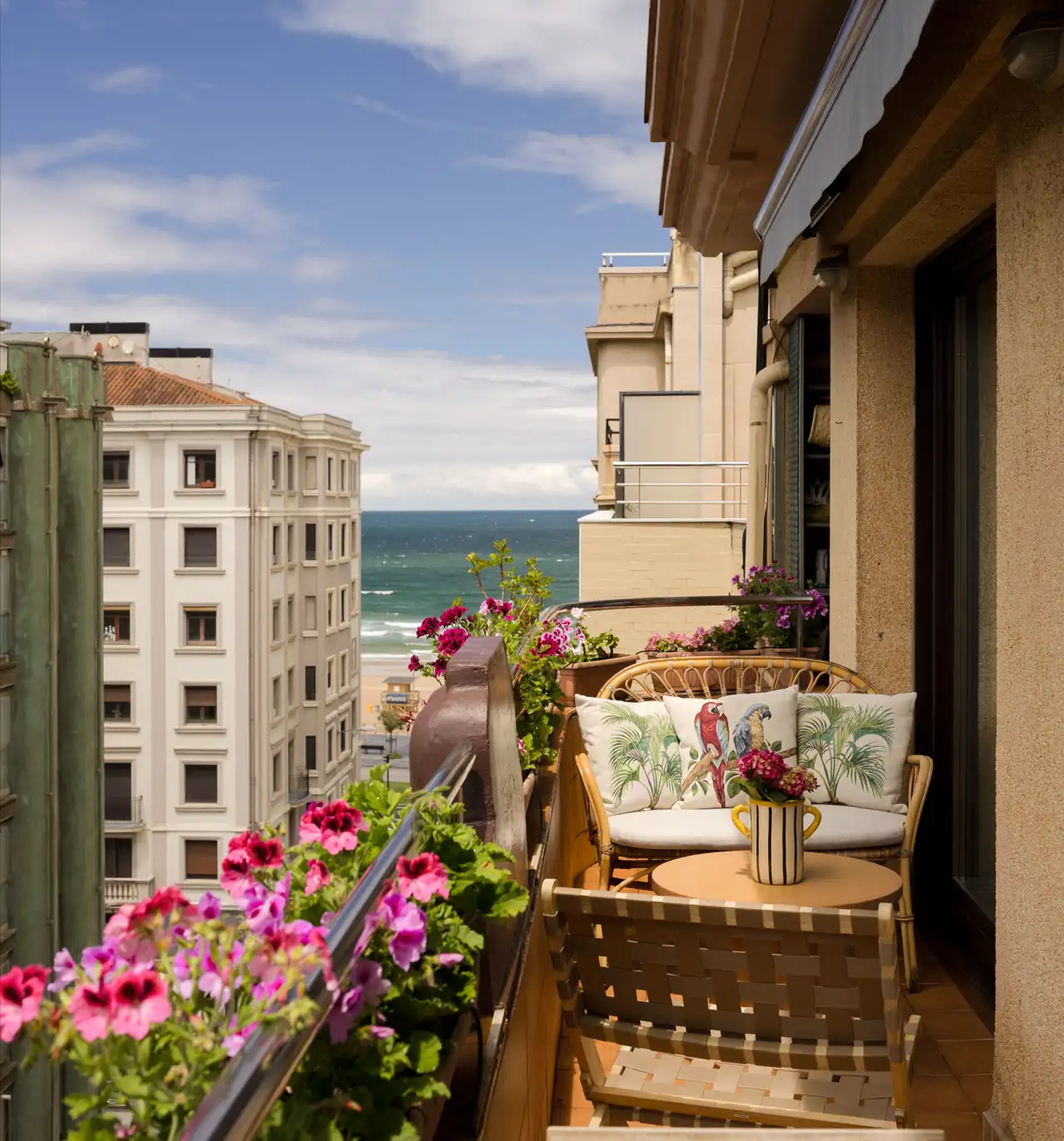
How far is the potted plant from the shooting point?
129 inches

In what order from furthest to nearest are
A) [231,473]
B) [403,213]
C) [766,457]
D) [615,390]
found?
[403,213], [231,473], [615,390], [766,457]

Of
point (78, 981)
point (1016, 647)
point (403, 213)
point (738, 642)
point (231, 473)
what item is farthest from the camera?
point (403, 213)

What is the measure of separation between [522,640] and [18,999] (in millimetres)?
3145

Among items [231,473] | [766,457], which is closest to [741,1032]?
[766,457]

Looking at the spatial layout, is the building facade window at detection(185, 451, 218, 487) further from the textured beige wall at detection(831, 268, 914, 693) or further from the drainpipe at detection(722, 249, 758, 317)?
the textured beige wall at detection(831, 268, 914, 693)

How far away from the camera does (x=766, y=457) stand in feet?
30.8

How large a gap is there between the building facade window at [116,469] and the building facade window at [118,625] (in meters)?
3.02

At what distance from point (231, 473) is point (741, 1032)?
95.0 feet

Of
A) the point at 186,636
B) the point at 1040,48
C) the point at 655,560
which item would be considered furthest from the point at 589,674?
the point at 186,636

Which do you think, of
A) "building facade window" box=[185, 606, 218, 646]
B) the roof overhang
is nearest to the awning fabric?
the roof overhang

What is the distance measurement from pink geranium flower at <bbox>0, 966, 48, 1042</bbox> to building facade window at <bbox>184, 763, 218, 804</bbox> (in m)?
30.0

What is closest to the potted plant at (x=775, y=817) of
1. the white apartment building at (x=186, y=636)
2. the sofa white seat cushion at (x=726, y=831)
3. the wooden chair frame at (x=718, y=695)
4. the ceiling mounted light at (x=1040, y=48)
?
the wooden chair frame at (x=718, y=695)

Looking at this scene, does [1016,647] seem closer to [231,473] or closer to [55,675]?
[55,675]

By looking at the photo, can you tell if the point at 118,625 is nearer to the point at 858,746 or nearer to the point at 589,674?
the point at 589,674
